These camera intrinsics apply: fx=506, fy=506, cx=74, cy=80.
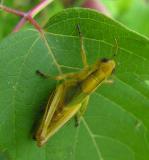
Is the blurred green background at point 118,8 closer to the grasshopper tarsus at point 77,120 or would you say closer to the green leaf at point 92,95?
the green leaf at point 92,95

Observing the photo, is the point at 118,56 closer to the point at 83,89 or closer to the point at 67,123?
the point at 83,89

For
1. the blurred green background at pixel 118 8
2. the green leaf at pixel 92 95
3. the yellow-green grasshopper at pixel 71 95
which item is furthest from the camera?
the blurred green background at pixel 118 8

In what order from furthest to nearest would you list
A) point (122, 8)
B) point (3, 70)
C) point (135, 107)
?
point (122, 8)
point (135, 107)
point (3, 70)

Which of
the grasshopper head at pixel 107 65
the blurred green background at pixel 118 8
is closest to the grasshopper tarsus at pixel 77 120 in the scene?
the grasshopper head at pixel 107 65

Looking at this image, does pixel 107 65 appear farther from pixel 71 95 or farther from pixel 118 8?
pixel 118 8

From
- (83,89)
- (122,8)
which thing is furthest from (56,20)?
(122,8)

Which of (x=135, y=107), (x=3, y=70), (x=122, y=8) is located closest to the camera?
(x=3, y=70)
